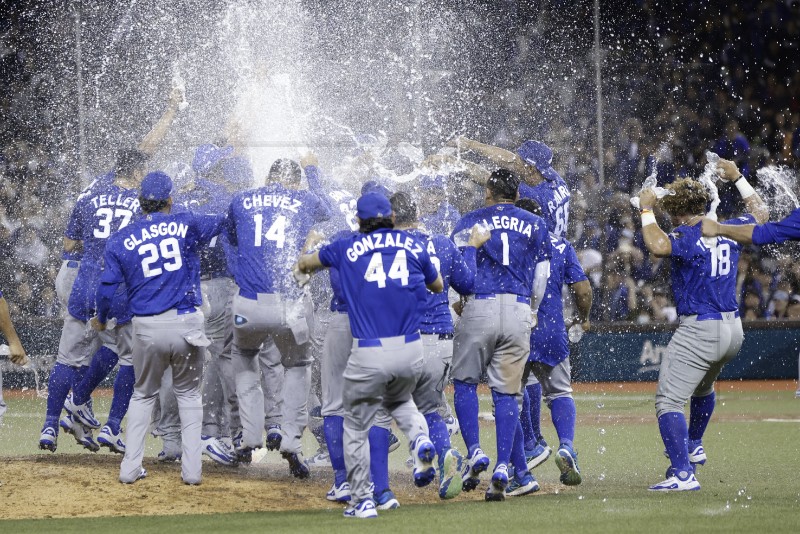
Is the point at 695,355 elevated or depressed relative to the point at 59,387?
elevated

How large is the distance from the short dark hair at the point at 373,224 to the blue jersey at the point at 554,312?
1.96 meters

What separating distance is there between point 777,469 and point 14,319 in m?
12.3

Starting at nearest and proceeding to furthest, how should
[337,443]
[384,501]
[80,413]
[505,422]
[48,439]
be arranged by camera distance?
[384,501] < [337,443] < [505,422] < [48,439] < [80,413]

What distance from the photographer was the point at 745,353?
61.2 feet

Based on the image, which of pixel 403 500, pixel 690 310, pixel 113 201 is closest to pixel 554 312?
pixel 690 310

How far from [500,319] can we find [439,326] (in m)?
0.47

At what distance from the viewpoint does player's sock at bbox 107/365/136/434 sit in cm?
984

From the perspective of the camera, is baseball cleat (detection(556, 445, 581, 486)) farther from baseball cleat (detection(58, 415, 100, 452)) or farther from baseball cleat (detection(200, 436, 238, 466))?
baseball cleat (detection(58, 415, 100, 452))

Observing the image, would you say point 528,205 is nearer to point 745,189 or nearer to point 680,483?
point 745,189

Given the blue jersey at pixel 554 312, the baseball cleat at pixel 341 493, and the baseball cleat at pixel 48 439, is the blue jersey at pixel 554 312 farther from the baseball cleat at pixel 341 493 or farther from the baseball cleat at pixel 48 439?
the baseball cleat at pixel 48 439

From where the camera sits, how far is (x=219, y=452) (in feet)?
31.9

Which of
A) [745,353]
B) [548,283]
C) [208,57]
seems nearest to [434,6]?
[208,57]

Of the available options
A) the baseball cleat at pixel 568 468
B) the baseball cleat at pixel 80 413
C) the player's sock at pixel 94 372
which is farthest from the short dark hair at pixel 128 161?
the baseball cleat at pixel 568 468

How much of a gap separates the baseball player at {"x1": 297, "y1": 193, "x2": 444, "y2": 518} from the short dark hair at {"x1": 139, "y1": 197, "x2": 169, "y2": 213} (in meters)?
1.87
